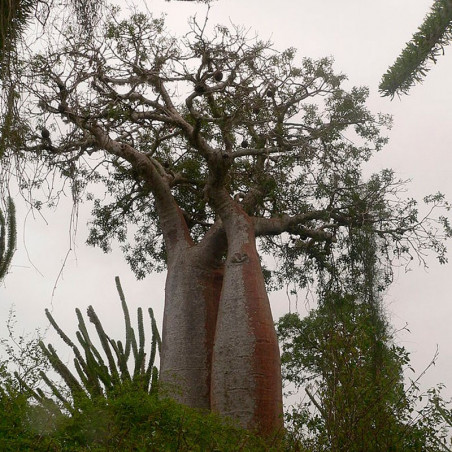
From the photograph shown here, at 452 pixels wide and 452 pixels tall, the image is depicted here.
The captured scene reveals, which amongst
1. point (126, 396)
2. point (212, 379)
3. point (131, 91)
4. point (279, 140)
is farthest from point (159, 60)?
point (126, 396)

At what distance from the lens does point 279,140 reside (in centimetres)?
1102

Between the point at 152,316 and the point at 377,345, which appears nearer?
the point at 377,345

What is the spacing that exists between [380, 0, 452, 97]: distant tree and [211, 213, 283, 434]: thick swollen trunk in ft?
20.4

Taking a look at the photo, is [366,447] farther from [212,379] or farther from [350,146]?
[350,146]

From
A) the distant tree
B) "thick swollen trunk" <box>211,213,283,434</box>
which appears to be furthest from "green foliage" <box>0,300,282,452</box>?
the distant tree

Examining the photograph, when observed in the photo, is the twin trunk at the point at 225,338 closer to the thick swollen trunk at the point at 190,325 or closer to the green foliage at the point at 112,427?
the thick swollen trunk at the point at 190,325

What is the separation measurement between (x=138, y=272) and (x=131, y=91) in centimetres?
527

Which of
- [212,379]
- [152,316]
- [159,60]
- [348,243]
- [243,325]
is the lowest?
[212,379]

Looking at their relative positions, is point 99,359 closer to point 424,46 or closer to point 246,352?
point 246,352

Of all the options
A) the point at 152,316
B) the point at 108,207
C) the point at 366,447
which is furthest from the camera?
the point at 108,207

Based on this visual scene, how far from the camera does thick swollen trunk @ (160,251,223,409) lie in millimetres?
8977

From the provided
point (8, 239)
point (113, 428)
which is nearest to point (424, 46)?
point (113, 428)

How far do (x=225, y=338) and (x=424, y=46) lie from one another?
22.9 ft

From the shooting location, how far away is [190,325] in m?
9.30
